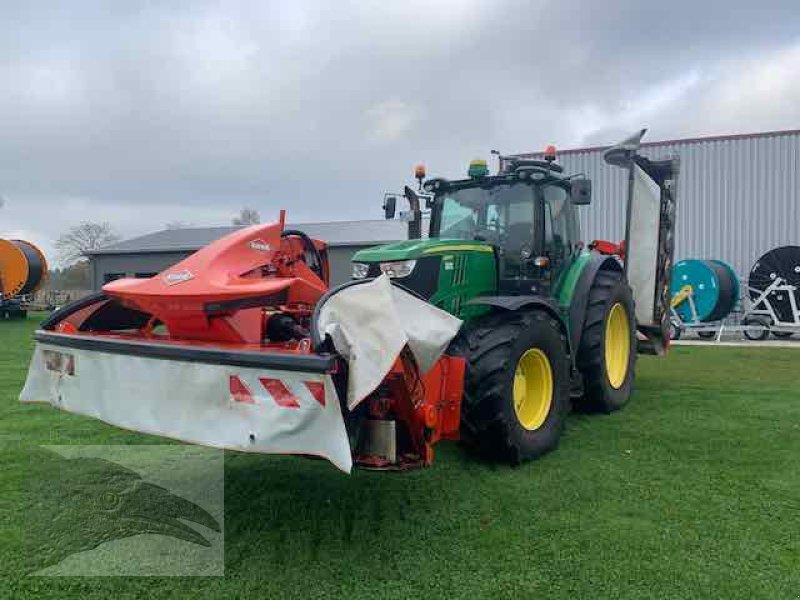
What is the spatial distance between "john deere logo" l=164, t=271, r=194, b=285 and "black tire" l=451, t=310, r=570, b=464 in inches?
66.6

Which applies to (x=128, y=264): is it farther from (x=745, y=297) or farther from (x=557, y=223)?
(x=557, y=223)

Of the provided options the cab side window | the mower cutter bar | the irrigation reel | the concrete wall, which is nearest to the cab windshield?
the cab side window

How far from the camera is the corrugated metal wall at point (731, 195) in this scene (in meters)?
15.6

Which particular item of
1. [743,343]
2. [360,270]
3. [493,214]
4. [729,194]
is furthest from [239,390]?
[729,194]

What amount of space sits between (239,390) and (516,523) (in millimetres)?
1628

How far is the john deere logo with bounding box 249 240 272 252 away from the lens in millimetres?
4246

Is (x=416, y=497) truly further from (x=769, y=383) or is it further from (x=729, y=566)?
(x=769, y=383)

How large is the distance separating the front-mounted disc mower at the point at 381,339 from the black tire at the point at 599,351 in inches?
0.7

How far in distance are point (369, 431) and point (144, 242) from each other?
1226 inches

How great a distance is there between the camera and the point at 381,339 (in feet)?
9.60

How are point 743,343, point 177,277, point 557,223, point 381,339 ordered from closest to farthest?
point 381,339 < point 177,277 < point 557,223 < point 743,343

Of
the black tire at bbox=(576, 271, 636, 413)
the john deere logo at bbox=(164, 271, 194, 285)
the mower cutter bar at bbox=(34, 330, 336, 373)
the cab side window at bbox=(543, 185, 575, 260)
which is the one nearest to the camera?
the mower cutter bar at bbox=(34, 330, 336, 373)

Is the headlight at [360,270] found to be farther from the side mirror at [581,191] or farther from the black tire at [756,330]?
the black tire at [756,330]

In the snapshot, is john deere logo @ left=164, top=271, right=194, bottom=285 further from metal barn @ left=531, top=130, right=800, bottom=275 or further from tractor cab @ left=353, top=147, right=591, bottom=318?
metal barn @ left=531, top=130, right=800, bottom=275
